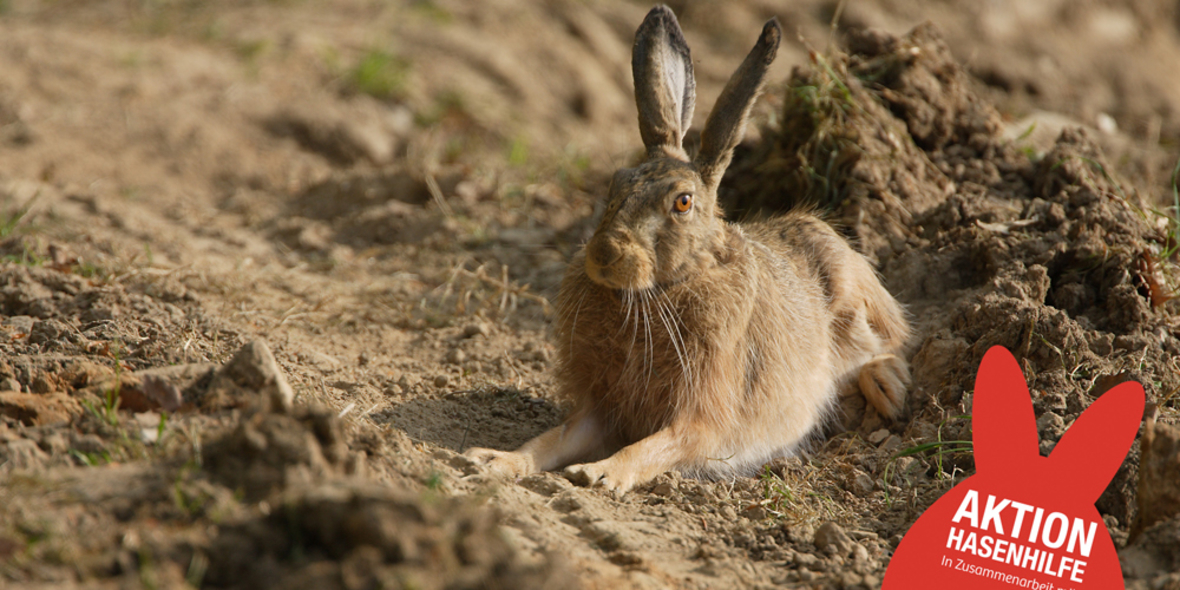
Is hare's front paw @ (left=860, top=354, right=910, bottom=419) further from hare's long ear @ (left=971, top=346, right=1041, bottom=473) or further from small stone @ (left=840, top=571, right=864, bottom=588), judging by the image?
small stone @ (left=840, top=571, right=864, bottom=588)

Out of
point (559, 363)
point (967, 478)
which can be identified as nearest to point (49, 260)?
point (559, 363)

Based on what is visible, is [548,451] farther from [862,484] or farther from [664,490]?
[862,484]

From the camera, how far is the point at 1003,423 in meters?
3.47

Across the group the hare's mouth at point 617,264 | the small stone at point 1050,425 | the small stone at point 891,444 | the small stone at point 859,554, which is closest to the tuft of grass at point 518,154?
the hare's mouth at point 617,264

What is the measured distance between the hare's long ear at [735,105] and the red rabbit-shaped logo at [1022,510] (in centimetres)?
150

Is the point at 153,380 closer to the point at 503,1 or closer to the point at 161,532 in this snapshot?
the point at 161,532

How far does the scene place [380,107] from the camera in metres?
7.81

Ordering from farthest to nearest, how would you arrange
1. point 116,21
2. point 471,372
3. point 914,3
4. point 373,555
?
point 914,3, point 116,21, point 471,372, point 373,555

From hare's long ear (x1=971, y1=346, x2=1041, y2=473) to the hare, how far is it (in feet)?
3.01

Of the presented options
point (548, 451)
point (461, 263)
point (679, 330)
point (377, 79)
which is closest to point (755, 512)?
point (679, 330)

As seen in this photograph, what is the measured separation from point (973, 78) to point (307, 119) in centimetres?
610

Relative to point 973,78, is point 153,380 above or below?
below

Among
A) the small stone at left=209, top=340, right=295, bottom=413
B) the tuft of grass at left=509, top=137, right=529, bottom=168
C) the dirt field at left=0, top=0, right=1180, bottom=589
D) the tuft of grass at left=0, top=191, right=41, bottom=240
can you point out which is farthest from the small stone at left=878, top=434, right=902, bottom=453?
the tuft of grass at left=0, top=191, right=41, bottom=240

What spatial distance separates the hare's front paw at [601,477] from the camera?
363cm
